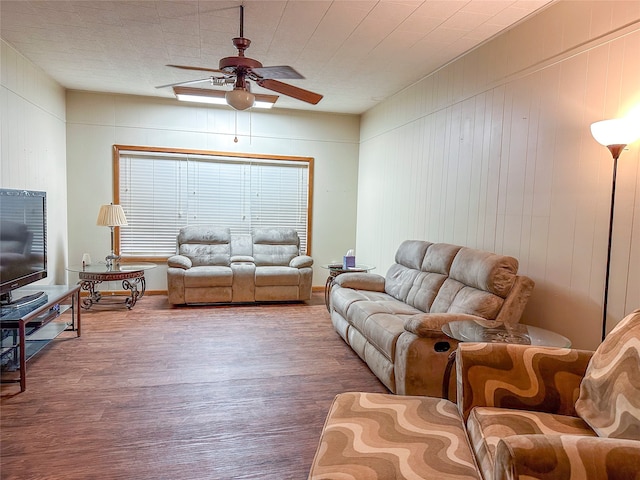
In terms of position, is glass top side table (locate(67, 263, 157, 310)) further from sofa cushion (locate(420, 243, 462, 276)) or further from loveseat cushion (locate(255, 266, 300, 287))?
sofa cushion (locate(420, 243, 462, 276))

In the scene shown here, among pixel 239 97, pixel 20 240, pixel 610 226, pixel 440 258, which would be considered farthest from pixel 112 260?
pixel 610 226

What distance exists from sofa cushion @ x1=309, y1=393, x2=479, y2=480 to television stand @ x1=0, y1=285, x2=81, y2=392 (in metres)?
2.32

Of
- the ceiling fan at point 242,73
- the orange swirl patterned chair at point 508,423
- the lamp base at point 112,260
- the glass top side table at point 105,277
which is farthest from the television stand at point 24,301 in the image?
the orange swirl patterned chair at point 508,423

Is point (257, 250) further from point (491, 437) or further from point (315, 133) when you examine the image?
point (491, 437)

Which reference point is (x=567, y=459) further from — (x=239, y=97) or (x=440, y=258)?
(x=239, y=97)

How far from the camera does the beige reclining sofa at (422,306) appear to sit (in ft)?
8.70

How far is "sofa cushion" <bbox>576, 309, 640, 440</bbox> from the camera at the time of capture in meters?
1.41

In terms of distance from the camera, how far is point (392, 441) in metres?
1.52

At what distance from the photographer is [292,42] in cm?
365

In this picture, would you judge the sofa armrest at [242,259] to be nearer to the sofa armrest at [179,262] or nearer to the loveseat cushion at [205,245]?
the loveseat cushion at [205,245]

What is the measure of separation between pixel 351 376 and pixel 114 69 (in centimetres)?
405

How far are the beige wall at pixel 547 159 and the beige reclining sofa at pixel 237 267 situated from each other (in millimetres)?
1984

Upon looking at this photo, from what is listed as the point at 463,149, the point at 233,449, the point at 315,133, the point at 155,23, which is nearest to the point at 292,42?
the point at 155,23

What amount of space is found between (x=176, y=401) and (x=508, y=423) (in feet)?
6.78
